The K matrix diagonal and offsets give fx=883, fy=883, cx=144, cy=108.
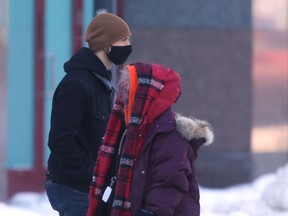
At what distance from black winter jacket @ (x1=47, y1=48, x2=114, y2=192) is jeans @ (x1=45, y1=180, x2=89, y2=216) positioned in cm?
3

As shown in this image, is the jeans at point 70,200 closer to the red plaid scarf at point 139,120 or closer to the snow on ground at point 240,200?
the red plaid scarf at point 139,120

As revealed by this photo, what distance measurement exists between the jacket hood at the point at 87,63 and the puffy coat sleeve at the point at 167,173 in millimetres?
940

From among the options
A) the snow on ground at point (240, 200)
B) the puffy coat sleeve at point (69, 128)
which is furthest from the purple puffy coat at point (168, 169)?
the snow on ground at point (240, 200)

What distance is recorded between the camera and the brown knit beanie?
14.6ft


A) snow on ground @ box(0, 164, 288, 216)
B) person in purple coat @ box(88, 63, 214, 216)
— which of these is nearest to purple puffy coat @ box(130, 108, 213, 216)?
person in purple coat @ box(88, 63, 214, 216)

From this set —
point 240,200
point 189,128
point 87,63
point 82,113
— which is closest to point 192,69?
point 240,200

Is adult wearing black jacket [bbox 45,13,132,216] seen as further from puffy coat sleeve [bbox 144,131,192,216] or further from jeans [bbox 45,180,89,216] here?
puffy coat sleeve [bbox 144,131,192,216]

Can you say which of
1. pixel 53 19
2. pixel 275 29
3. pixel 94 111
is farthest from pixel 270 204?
pixel 94 111

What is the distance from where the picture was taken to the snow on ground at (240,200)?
7.85 m

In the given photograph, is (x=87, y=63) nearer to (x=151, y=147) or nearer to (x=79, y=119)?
(x=79, y=119)

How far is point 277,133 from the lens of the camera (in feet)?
30.6

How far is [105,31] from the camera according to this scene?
177 inches

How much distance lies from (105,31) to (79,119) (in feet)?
1.55

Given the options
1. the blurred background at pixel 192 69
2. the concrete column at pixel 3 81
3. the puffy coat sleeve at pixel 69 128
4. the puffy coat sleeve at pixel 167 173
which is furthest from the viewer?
the blurred background at pixel 192 69
